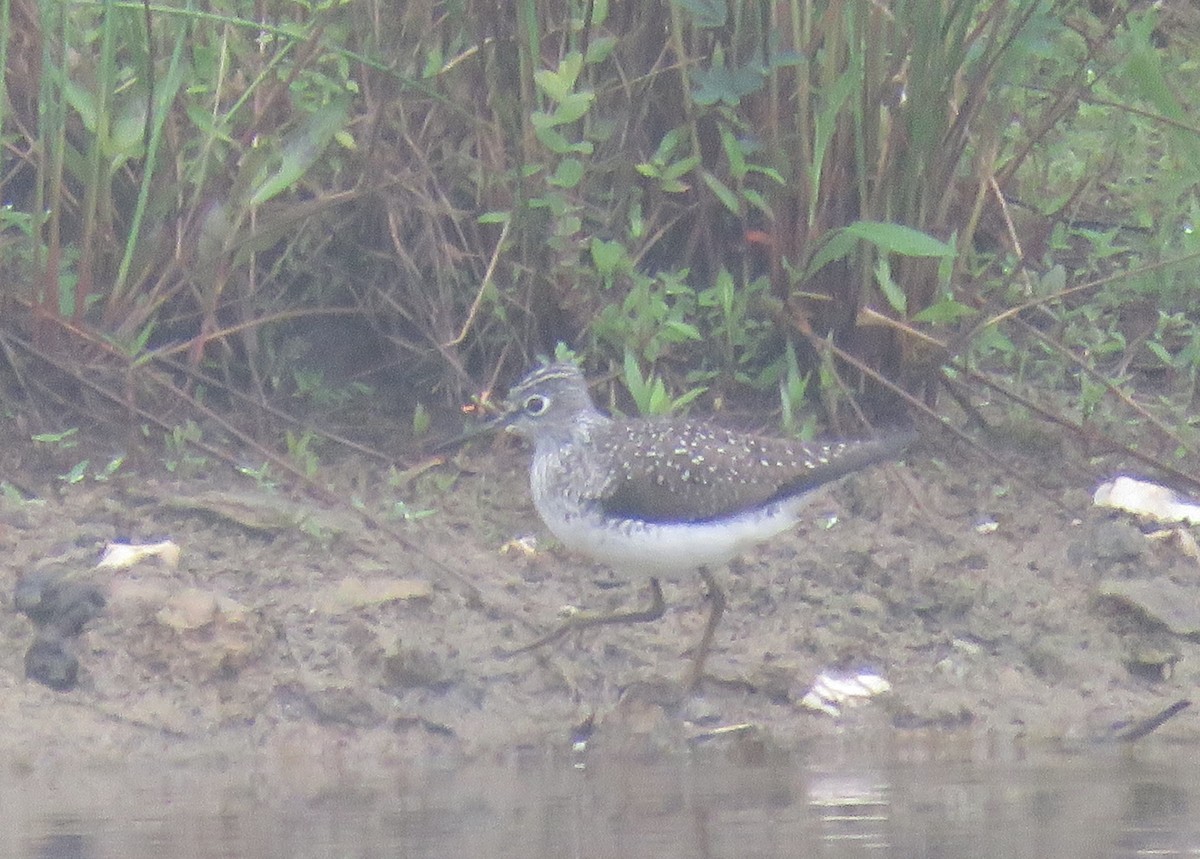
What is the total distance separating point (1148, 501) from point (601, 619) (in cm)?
195

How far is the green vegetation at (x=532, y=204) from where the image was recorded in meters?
6.82

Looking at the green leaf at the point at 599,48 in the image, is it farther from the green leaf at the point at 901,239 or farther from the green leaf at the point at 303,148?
the green leaf at the point at 901,239

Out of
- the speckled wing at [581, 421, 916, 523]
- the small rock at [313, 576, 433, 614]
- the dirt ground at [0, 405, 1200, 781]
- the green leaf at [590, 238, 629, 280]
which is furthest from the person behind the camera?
the green leaf at [590, 238, 629, 280]

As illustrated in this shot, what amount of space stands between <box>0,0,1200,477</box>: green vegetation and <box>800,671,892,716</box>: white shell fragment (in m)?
1.15

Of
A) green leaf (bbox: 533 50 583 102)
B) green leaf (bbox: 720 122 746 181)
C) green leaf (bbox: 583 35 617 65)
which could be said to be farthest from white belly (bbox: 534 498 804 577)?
green leaf (bbox: 583 35 617 65)

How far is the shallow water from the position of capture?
4.75m

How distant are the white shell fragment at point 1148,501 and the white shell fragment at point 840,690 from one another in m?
1.26

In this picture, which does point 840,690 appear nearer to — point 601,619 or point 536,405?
point 601,619

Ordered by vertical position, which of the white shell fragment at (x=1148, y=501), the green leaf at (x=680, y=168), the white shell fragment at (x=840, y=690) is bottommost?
the white shell fragment at (x=840, y=690)

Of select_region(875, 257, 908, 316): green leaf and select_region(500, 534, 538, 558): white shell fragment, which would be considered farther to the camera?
select_region(875, 257, 908, 316): green leaf

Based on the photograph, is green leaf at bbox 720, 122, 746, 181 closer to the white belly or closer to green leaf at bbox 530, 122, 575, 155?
green leaf at bbox 530, 122, 575, 155

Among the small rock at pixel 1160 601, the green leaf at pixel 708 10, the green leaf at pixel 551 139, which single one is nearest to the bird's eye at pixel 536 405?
the green leaf at pixel 551 139

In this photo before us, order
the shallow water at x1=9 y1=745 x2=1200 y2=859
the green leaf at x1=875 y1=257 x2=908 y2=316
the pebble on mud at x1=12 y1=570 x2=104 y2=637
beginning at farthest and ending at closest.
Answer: the green leaf at x1=875 y1=257 x2=908 y2=316, the pebble on mud at x1=12 y1=570 x2=104 y2=637, the shallow water at x1=9 y1=745 x2=1200 y2=859

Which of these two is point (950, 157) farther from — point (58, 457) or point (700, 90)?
point (58, 457)
